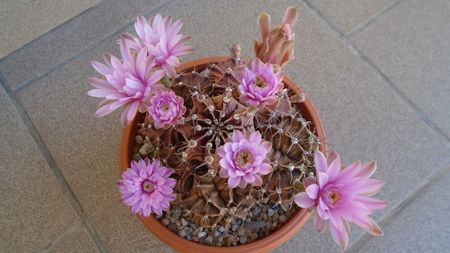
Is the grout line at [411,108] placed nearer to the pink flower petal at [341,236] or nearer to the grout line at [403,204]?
the grout line at [403,204]

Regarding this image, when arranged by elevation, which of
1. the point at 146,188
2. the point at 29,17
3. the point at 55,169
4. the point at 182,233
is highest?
the point at 29,17

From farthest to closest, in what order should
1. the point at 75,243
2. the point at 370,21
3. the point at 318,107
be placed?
the point at 370,21 < the point at 318,107 < the point at 75,243

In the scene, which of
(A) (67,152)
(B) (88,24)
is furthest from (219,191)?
(B) (88,24)

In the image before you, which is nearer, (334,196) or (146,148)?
(334,196)

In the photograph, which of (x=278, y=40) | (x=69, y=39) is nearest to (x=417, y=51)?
(x=278, y=40)

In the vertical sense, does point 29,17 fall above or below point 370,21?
above

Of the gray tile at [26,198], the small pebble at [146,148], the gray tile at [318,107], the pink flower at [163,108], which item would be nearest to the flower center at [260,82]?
the pink flower at [163,108]

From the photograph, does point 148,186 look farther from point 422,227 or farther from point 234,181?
point 422,227
